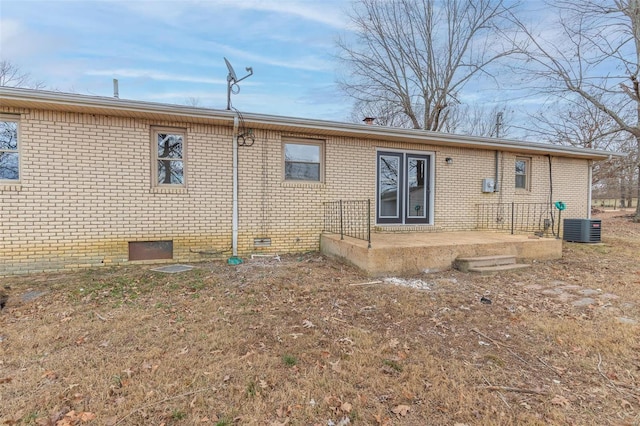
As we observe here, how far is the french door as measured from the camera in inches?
318

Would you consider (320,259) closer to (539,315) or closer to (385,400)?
(539,315)

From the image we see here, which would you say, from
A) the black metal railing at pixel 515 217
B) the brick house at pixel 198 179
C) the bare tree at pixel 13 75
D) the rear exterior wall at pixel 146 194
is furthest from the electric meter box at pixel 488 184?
the bare tree at pixel 13 75

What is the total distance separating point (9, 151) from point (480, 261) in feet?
27.8

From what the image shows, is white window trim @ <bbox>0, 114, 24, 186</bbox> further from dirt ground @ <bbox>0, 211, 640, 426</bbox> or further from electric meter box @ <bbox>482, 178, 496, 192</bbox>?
electric meter box @ <bbox>482, 178, 496, 192</bbox>

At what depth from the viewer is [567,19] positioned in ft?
44.0

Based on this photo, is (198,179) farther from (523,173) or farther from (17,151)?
(523,173)

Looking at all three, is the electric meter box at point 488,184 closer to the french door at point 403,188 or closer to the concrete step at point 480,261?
the french door at point 403,188

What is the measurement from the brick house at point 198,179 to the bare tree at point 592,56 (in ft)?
27.4

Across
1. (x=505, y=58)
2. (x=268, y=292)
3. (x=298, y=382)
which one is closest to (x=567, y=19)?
(x=505, y=58)

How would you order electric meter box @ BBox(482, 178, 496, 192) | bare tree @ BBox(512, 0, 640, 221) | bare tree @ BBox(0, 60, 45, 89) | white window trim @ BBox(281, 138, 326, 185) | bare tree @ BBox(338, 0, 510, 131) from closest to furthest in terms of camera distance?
white window trim @ BBox(281, 138, 326, 185) → electric meter box @ BBox(482, 178, 496, 192) → bare tree @ BBox(512, 0, 640, 221) → bare tree @ BBox(338, 0, 510, 131) → bare tree @ BBox(0, 60, 45, 89)

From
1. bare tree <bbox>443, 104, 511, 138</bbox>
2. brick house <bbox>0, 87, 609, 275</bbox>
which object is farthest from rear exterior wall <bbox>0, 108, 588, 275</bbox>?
bare tree <bbox>443, 104, 511, 138</bbox>

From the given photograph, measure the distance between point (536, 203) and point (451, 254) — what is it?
208 inches

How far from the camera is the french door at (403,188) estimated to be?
8070 mm

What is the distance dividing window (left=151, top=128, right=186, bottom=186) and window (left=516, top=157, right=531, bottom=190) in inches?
360
